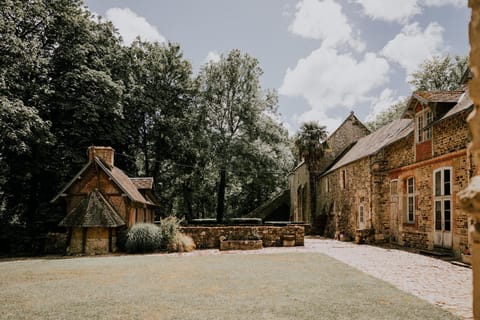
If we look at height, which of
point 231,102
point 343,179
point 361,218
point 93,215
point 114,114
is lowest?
point 361,218

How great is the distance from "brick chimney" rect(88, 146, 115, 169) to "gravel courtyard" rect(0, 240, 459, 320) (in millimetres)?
8117

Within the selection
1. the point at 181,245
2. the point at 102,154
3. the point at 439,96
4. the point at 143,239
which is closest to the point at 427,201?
the point at 439,96

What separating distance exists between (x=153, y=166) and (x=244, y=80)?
12.5 meters

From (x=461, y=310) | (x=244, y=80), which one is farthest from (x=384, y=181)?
(x=244, y=80)

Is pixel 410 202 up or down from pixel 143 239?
up

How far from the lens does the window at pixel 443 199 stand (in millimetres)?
14070

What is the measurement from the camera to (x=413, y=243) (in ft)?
55.1

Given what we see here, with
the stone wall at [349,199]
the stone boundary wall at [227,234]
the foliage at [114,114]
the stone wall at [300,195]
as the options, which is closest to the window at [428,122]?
the stone wall at [349,199]

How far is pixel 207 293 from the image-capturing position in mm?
8258

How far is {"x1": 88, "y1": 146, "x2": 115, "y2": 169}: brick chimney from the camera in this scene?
1995 cm

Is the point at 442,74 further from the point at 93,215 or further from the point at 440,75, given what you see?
the point at 93,215

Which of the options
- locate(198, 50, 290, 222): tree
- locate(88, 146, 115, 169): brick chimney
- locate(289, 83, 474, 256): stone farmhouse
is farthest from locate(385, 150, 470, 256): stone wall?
locate(198, 50, 290, 222): tree

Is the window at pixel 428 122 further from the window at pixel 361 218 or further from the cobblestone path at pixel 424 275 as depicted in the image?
the window at pixel 361 218

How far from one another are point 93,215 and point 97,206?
0.57 meters
